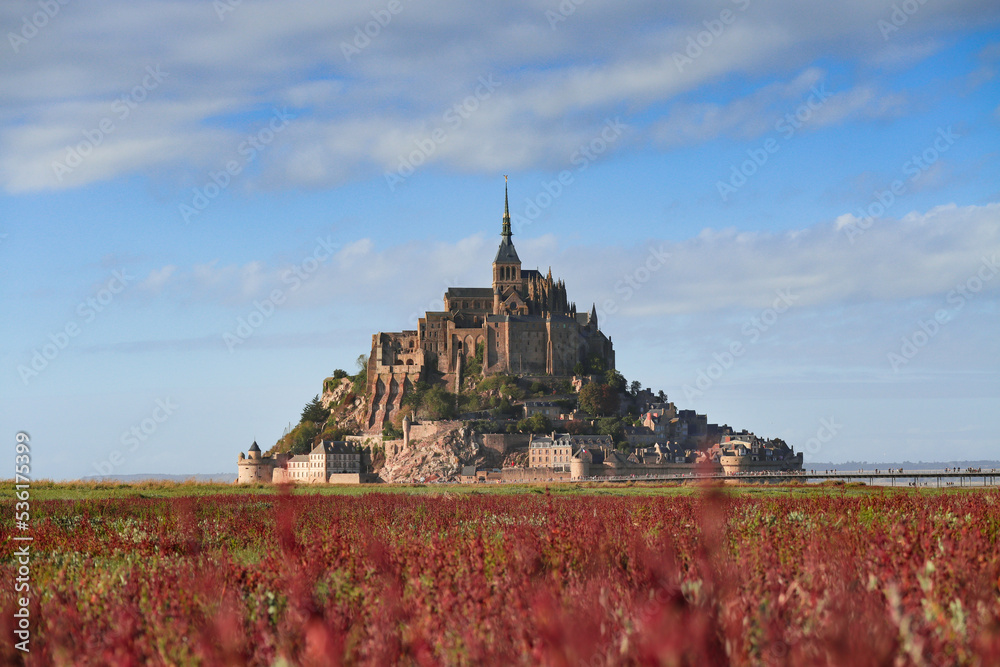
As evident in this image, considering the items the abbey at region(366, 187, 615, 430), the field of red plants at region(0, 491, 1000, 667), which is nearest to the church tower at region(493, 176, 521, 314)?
the abbey at region(366, 187, 615, 430)

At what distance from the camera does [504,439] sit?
108000mm

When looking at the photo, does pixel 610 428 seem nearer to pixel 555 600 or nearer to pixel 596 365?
pixel 596 365

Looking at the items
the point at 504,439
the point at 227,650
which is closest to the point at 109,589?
the point at 227,650

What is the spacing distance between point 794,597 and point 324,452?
104379 mm

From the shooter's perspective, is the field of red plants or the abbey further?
the abbey

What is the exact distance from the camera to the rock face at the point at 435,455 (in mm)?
104188

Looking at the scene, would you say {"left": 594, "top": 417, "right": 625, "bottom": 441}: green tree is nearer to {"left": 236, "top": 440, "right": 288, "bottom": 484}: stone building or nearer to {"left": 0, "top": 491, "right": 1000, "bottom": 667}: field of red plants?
{"left": 236, "top": 440, "right": 288, "bottom": 484}: stone building

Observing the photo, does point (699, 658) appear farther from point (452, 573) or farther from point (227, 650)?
point (452, 573)

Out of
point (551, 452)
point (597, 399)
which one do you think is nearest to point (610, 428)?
point (597, 399)

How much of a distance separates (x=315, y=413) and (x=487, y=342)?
26.0 metres

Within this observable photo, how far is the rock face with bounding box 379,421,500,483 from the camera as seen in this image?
10419cm

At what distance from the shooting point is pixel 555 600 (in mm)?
7020

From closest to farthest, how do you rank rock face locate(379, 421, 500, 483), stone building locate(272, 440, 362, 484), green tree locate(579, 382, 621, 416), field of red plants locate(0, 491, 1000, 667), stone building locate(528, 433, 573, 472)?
1. field of red plants locate(0, 491, 1000, 667)
2. stone building locate(528, 433, 573, 472)
3. rock face locate(379, 421, 500, 483)
4. stone building locate(272, 440, 362, 484)
5. green tree locate(579, 382, 621, 416)

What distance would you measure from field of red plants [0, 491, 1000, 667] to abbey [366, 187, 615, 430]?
106 meters
